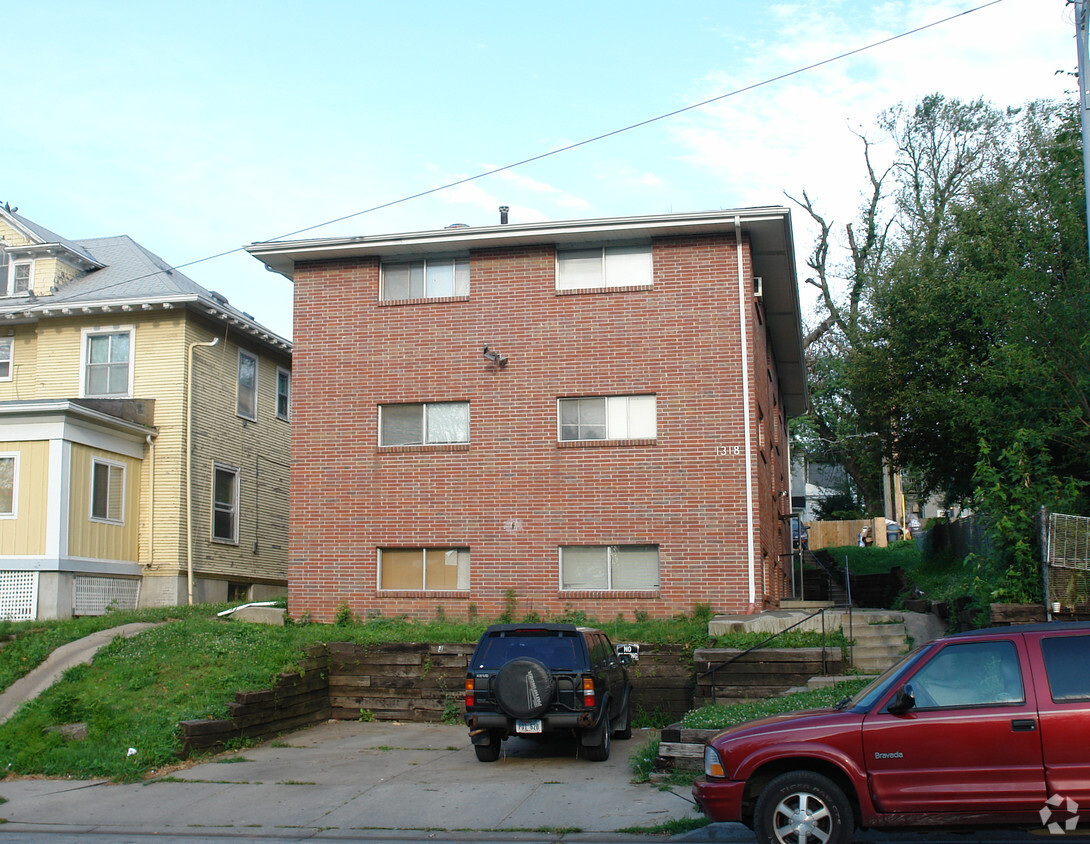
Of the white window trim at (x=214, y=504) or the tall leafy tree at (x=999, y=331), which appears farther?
the white window trim at (x=214, y=504)

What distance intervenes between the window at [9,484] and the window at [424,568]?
800 centimetres

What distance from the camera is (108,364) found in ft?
79.8

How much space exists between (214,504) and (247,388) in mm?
3375

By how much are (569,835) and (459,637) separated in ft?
28.1

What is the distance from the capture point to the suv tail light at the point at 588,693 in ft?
39.1

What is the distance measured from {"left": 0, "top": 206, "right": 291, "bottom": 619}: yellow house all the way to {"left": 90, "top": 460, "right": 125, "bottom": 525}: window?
40 millimetres

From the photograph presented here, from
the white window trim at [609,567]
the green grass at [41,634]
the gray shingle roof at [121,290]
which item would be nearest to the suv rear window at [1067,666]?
the white window trim at [609,567]

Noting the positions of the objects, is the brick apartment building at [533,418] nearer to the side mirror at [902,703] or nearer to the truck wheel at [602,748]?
the truck wheel at [602,748]

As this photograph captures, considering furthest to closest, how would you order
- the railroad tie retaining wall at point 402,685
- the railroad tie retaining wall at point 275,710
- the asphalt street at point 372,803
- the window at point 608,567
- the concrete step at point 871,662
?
the window at point 608,567, the concrete step at point 871,662, the railroad tie retaining wall at point 402,685, the railroad tie retaining wall at point 275,710, the asphalt street at point 372,803

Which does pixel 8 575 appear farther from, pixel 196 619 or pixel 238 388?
pixel 238 388

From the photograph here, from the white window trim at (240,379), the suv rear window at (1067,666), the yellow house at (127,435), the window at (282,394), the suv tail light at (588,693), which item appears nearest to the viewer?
the suv rear window at (1067,666)

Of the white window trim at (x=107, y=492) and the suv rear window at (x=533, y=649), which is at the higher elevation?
the white window trim at (x=107, y=492)

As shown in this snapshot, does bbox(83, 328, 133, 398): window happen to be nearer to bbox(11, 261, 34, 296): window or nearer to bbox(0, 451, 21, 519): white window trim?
bbox(11, 261, 34, 296): window

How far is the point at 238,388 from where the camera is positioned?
1032 inches
